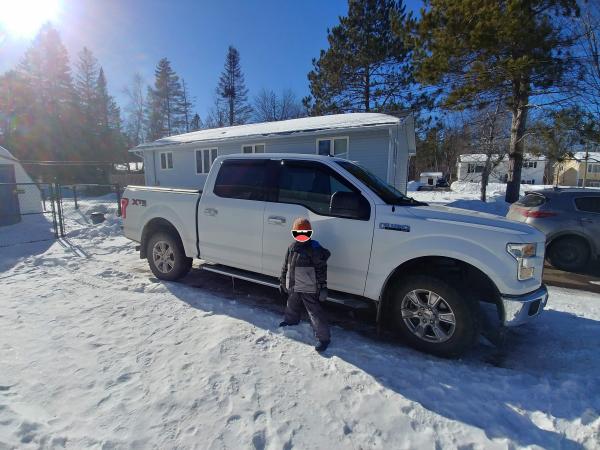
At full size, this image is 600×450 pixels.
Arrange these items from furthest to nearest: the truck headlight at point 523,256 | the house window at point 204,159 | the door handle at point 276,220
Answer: the house window at point 204,159 < the door handle at point 276,220 < the truck headlight at point 523,256

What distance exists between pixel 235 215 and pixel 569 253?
6766mm

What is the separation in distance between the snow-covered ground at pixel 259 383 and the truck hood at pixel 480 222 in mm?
1329

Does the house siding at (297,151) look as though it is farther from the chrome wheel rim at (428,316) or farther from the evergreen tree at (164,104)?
the evergreen tree at (164,104)

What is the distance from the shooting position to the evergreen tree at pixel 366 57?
22.5 m

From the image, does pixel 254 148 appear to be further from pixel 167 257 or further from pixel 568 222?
pixel 568 222

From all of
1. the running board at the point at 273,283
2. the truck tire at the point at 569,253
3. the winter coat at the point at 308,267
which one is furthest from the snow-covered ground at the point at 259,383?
the truck tire at the point at 569,253

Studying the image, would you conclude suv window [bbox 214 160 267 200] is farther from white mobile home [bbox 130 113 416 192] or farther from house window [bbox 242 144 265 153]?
house window [bbox 242 144 265 153]

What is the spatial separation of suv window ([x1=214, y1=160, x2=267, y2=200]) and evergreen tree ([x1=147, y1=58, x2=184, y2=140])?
44833mm

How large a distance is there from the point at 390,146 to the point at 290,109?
32772 millimetres

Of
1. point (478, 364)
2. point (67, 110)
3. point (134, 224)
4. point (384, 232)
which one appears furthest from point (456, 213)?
point (67, 110)

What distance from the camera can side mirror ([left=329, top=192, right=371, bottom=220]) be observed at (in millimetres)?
3375

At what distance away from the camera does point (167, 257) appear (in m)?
5.21

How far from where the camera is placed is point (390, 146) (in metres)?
13.0

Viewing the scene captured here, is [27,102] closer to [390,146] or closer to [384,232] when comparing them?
[390,146]
